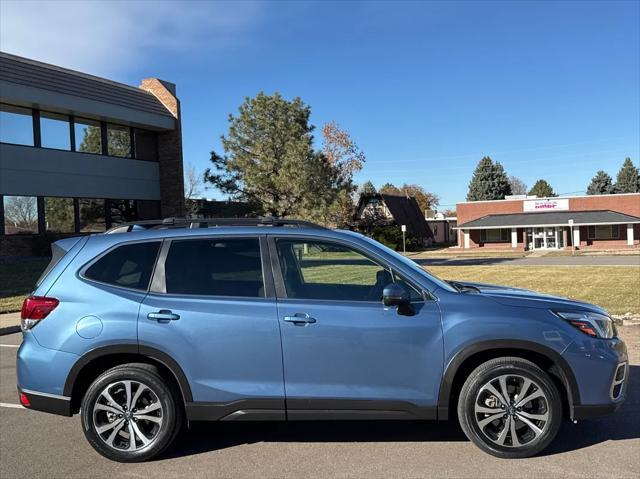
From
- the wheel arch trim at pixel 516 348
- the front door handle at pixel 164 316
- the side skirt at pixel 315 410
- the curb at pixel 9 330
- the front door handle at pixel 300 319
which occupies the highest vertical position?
the front door handle at pixel 164 316

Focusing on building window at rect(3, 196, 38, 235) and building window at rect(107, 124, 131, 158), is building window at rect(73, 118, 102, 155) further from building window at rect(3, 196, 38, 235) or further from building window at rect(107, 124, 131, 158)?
building window at rect(3, 196, 38, 235)

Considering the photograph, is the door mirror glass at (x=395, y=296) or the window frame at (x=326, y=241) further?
the window frame at (x=326, y=241)

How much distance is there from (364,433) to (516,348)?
1.53 m

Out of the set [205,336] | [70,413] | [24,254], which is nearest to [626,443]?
[205,336]

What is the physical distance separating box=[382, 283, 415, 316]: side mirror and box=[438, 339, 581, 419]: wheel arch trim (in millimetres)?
479

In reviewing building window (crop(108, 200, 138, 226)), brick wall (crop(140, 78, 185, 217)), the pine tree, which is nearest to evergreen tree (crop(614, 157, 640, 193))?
the pine tree

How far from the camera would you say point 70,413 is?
14.2 ft

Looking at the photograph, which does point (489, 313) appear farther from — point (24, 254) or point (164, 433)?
point (24, 254)

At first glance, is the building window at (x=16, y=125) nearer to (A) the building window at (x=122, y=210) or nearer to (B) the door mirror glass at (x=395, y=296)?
(A) the building window at (x=122, y=210)

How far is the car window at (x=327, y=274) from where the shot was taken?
4.32 metres

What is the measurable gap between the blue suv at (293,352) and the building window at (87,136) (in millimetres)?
25673

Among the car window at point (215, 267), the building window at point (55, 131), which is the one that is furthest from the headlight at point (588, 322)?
the building window at point (55, 131)

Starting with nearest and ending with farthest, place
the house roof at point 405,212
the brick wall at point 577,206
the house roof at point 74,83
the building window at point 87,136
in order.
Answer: the house roof at point 74,83 < the building window at point 87,136 < the brick wall at point 577,206 < the house roof at point 405,212

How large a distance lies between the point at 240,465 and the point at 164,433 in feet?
2.08
